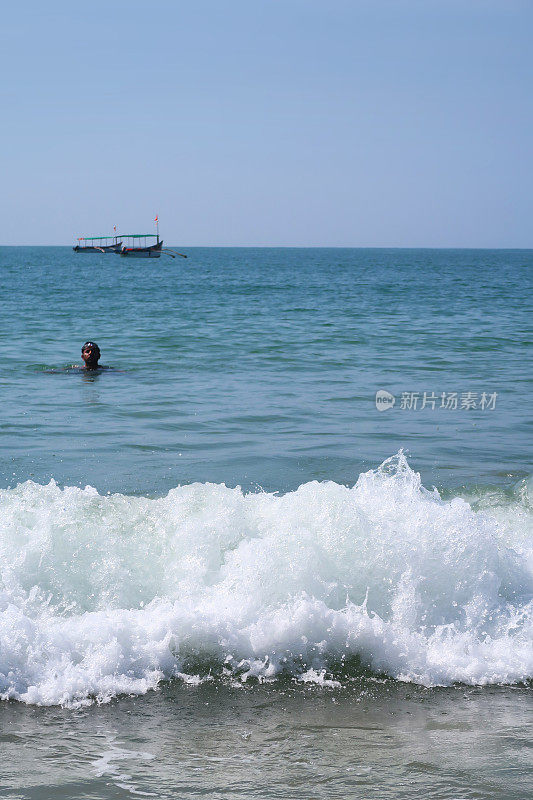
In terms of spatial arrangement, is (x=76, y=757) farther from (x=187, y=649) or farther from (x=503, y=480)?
(x=503, y=480)

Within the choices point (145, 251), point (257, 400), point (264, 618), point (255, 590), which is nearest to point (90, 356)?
point (257, 400)

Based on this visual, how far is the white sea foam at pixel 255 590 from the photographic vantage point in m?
4.71

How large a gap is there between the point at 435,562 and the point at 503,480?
3.22 meters

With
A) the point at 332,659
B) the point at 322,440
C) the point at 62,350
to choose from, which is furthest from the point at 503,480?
the point at 62,350

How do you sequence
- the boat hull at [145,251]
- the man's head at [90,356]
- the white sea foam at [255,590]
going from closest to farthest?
1. the white sea foam at [255,590]
2. the man's head at [90,356]
3. the boat hull at [145,251]

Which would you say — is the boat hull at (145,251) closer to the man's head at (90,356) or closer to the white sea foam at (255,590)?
the man's head at (90,356)

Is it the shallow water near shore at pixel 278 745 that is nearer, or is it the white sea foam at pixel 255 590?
the shallow water near shore at pixel 278 745

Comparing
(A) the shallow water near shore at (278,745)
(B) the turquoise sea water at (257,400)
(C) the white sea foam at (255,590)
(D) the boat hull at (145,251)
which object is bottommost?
(A) the shallow water near shore at (278,745)

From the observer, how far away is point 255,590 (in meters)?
5.16

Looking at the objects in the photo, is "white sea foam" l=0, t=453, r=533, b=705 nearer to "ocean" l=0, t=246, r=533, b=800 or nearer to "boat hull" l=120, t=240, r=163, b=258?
"ocean" l=0, t=246, r=533, b=800

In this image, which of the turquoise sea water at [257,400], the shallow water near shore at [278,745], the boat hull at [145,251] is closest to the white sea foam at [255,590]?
the shallow water near shore at [278,745]

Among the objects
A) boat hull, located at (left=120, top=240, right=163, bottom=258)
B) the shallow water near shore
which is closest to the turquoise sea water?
the shallow water near shore

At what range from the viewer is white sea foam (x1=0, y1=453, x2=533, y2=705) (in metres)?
4.71

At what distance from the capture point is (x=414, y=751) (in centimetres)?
388
